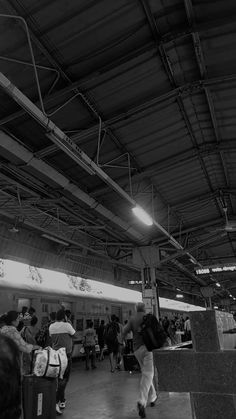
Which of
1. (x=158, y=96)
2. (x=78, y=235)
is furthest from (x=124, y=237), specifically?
(x=158, y=96)

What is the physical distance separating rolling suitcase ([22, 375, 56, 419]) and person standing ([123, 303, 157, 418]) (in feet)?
4.50

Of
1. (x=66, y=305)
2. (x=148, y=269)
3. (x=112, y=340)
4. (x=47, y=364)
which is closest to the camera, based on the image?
(x=47, y=364)

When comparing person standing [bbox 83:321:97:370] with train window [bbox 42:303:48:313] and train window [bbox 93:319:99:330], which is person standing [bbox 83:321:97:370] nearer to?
train window [bbox 42:303:48:313]

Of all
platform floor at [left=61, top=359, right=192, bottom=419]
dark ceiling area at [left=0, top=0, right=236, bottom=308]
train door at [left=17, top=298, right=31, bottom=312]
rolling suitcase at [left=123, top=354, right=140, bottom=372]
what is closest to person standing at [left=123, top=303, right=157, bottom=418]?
platform floor at [left=61, top=359, right=192, bottom=419]

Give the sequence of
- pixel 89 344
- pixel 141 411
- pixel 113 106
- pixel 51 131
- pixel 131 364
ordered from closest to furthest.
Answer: pixel 51 131, pixel 141 411, pixel 113 106, pixel 131 364, pixel 89 344

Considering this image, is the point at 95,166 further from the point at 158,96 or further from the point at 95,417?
the point at 95,417

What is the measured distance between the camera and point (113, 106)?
5918 millimetres

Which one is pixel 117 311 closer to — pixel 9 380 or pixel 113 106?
pixel 113 106

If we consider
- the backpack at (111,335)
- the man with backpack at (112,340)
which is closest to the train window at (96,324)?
the man with backpack at (112,340)

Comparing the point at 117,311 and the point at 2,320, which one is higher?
the point at 117,311

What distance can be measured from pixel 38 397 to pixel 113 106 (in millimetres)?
4572

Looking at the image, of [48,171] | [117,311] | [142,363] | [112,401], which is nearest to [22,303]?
[112,401]

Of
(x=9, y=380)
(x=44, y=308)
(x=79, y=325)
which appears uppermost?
(x=44, y=308)

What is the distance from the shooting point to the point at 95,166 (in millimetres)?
5824
